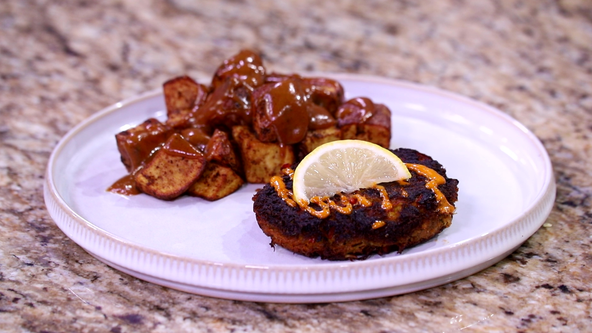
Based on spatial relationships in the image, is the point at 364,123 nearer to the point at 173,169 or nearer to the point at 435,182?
the point at 435,182

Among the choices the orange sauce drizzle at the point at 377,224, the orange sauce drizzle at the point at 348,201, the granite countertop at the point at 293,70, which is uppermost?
the orange sauce drizzle at the point at 348,201

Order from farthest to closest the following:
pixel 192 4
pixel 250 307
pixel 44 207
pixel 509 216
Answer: pixel 192 4 → pixel 44 207 → pixel 509 216 → pixel 250 307

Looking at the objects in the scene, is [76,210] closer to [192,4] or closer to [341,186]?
[341,186]

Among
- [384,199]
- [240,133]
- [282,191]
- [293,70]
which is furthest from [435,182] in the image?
[293,70]

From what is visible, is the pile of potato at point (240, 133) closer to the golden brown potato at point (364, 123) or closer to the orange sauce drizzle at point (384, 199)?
the golden brown potato at point (364, 123)

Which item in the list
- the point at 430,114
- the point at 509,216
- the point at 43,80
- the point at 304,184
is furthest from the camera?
the point at 43,80

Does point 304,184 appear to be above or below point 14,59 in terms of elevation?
above

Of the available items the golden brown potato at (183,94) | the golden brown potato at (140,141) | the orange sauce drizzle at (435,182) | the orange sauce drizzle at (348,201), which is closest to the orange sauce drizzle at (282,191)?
the orange sauce drizzle at (348,201)

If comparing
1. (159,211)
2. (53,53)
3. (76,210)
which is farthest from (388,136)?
(53,53)

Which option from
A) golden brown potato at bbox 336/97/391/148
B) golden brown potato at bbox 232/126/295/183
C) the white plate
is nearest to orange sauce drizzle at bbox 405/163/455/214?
the white plate
